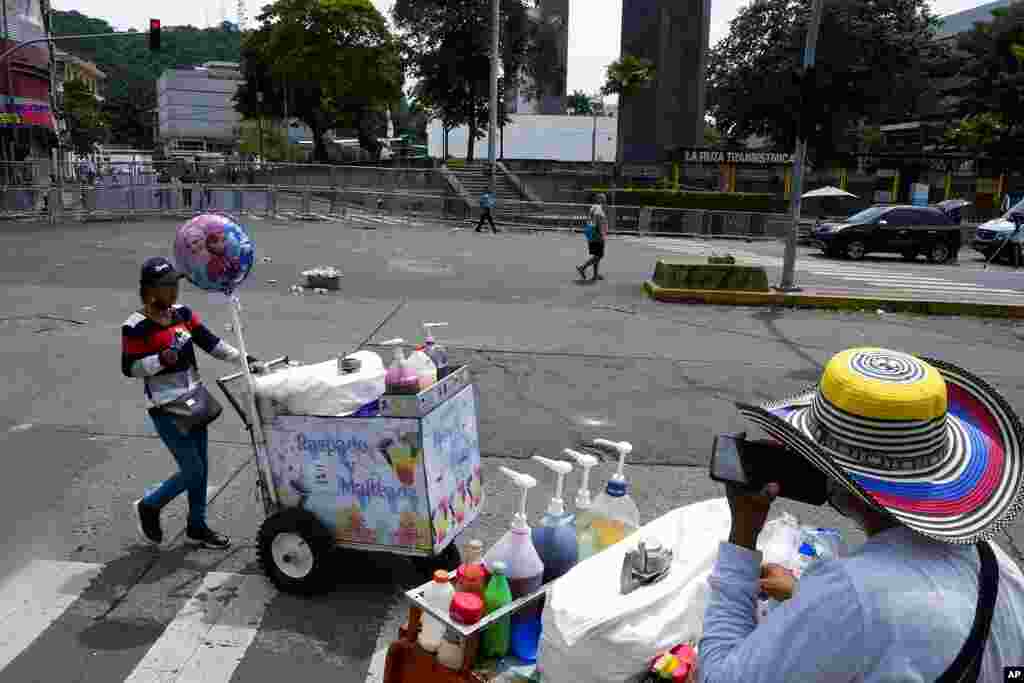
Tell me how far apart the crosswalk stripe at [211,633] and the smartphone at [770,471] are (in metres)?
2.68

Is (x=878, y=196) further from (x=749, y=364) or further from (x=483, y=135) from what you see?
(x=749, y=364)

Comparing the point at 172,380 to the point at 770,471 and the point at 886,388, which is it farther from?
the point at 886,388

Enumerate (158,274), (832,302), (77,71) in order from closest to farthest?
(158,274) < (832,302) < (77,71)

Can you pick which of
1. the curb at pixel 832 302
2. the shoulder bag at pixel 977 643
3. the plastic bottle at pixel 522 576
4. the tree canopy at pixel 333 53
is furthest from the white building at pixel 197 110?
the shoulder bag at pixel 977 643

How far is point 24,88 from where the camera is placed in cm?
3153

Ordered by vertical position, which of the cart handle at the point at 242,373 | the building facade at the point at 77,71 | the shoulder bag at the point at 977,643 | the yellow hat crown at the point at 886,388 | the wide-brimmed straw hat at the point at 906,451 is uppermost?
the building facade at the point at 77,71

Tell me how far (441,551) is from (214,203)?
26098mm

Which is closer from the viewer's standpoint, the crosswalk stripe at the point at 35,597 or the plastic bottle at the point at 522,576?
the plastic bottle at the point at 522,576

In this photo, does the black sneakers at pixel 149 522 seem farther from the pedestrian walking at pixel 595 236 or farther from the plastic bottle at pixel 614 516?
the pedestrian walking at pixel 595 236

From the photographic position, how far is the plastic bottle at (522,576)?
9.50 ft

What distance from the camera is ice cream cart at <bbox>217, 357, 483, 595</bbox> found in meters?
3.71

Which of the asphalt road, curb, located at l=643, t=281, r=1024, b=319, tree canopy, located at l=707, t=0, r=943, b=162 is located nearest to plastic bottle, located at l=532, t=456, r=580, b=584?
the asphalt road

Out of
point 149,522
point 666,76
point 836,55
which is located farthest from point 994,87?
point 149,522

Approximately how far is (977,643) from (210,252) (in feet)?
12.2
